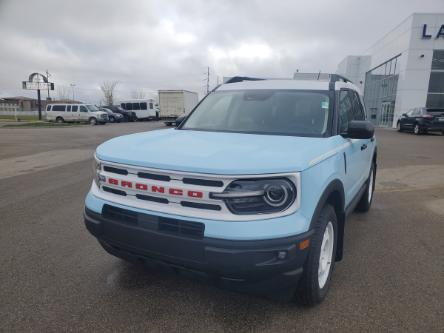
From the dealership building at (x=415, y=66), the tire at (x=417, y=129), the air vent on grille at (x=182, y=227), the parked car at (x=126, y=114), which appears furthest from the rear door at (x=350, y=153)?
the parked car at (x=126, y=114)

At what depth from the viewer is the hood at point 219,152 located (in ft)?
6.66

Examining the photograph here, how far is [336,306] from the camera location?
104 inches

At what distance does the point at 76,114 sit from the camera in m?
31.9

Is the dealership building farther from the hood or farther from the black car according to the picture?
the hood

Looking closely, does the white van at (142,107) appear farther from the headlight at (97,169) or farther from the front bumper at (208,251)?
the front bumper at (208,251)

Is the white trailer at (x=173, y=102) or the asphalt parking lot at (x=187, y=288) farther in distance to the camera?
the white trailer at (x=173, y=102)

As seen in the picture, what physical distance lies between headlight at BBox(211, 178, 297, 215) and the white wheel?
2.59ft

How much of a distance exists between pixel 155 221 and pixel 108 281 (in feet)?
4.05

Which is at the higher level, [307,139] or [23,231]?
[307,139]

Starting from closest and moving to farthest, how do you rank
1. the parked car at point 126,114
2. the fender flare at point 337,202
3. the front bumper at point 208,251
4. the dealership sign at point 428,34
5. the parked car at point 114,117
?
1. the front bumper at point 208,251
2. the fender flare at point 337,202
3. the dealership sign at point 428,34
4. the parked car at point 114,117
5. the parked car at point 126,114

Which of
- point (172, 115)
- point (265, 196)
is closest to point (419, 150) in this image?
point (265, 196)

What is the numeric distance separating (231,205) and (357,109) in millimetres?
3007

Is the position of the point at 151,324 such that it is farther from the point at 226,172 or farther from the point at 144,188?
the point at 226,172

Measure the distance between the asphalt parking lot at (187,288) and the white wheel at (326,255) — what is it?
0.22 m
